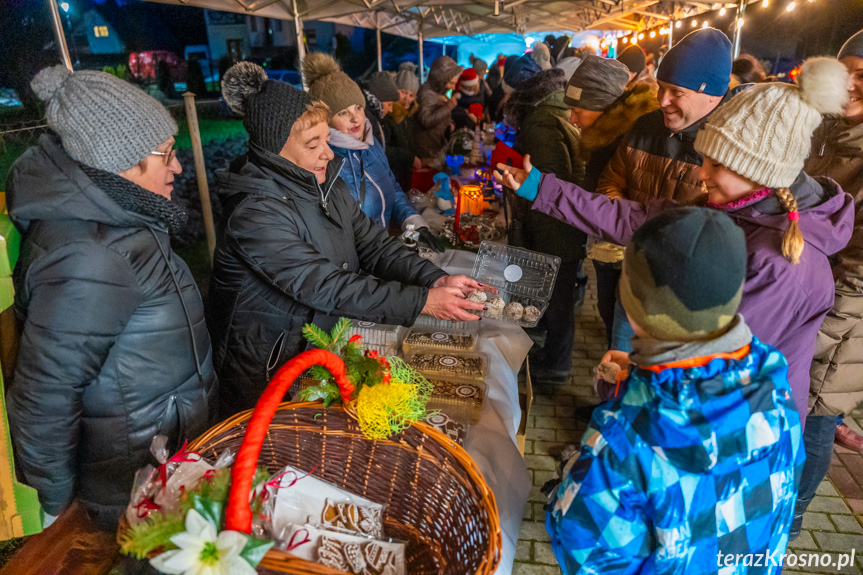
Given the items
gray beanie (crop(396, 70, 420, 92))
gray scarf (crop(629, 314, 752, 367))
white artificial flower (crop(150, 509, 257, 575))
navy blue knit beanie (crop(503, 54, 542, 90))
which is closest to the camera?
white artificial flower (crop(150, 509, 257, 575))

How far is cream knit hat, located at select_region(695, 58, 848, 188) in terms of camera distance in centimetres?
140

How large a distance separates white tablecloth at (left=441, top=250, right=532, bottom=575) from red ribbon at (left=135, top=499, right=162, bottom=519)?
809mm

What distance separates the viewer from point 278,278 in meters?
1.75

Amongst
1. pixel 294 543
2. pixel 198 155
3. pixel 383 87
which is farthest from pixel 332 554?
pixel 383 87

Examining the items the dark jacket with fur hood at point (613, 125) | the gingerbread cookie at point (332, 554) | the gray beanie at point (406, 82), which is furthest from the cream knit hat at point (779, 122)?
the gray beanie at point (406, 82)

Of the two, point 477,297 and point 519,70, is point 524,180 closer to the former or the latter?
point 477,297

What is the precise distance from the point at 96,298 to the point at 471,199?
8.35 ft

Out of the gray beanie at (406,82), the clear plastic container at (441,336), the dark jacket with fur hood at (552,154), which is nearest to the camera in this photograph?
the clear plastic container at (441,336)

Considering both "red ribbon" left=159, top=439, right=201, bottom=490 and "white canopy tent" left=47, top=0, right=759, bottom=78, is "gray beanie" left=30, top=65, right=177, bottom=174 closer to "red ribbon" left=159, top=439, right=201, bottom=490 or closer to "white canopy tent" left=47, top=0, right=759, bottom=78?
"red ribbon" left=159, top=439, right=201, bottom=490

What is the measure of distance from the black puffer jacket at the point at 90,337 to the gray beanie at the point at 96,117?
6cm

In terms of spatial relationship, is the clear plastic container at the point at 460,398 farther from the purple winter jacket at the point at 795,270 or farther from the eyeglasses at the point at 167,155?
the eyeglasses at the point at 167,155

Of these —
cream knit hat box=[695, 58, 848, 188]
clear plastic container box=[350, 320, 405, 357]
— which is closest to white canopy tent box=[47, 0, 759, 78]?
clear plastic container box=[350, 320, 405, 357]

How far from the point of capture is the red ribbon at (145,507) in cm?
106

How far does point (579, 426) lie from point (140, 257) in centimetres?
269
